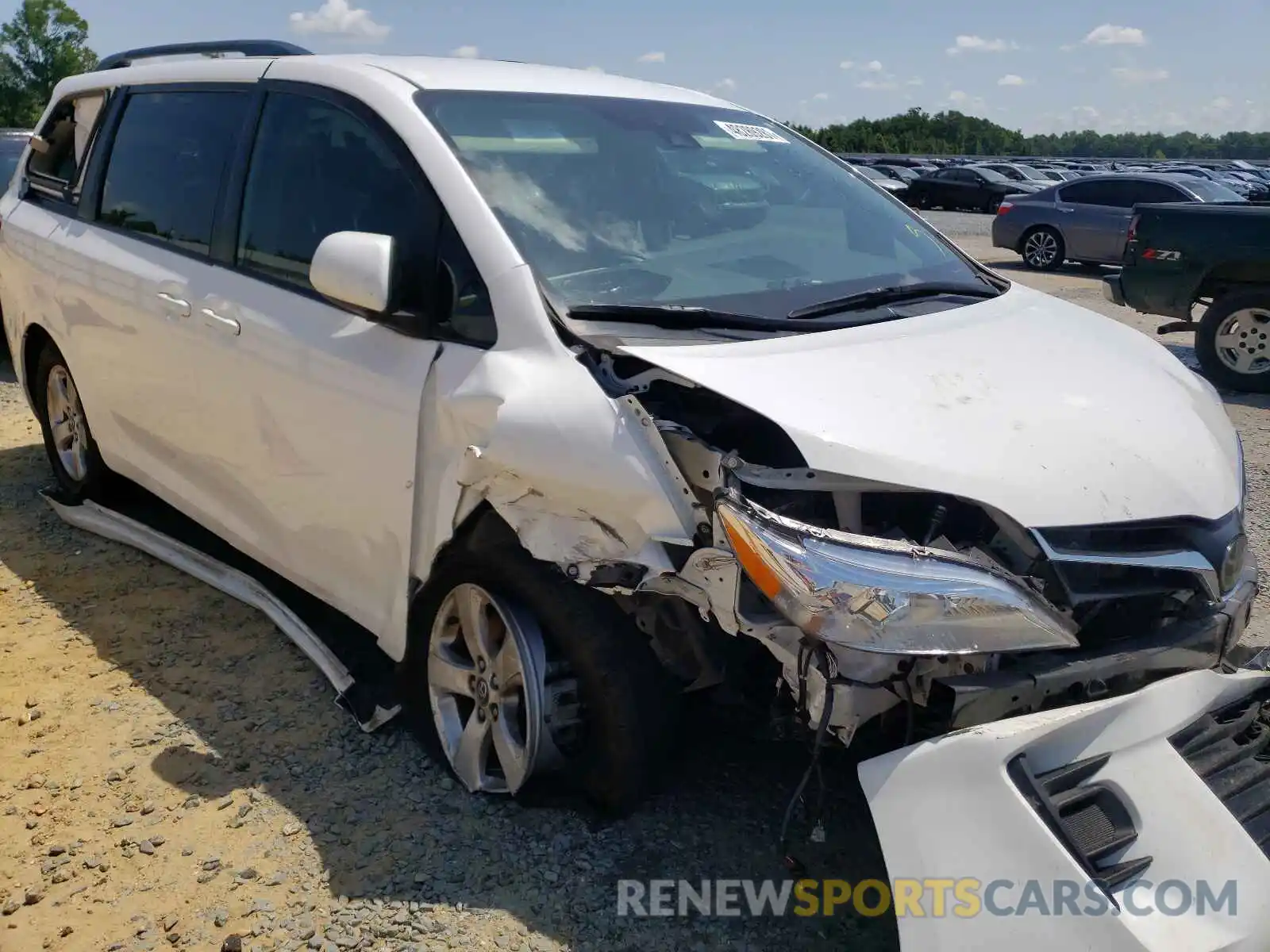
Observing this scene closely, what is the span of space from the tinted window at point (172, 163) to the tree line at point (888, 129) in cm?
5623

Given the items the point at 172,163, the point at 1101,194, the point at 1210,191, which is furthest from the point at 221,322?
the point at 1210,191

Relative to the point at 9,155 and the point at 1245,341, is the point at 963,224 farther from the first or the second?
the point at 9,155

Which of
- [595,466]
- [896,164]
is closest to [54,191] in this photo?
[595,466]

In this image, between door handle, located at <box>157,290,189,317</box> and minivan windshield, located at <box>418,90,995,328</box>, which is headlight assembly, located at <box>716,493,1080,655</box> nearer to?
minivan windshield, located at <box>418,90,995,328</box>

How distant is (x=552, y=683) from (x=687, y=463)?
686 mm

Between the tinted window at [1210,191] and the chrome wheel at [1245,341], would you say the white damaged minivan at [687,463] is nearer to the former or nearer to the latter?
the chrome wheel at [1245,341]

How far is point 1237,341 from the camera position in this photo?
8.29 meters

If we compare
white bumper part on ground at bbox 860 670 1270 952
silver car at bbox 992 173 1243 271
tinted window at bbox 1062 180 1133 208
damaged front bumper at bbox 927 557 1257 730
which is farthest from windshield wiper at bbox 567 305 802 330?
tinted window at bbox 1062 180 1133 208

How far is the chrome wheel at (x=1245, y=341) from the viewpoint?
817 cm

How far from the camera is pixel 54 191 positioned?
4.73 meters

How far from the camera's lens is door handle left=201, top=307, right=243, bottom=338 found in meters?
3.31

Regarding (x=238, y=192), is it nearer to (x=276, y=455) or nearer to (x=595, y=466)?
(x=276, y=455)

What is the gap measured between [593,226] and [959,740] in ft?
5.25

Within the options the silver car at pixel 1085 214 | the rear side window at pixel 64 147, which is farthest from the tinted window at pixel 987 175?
the rear side window at pixel 64 147
